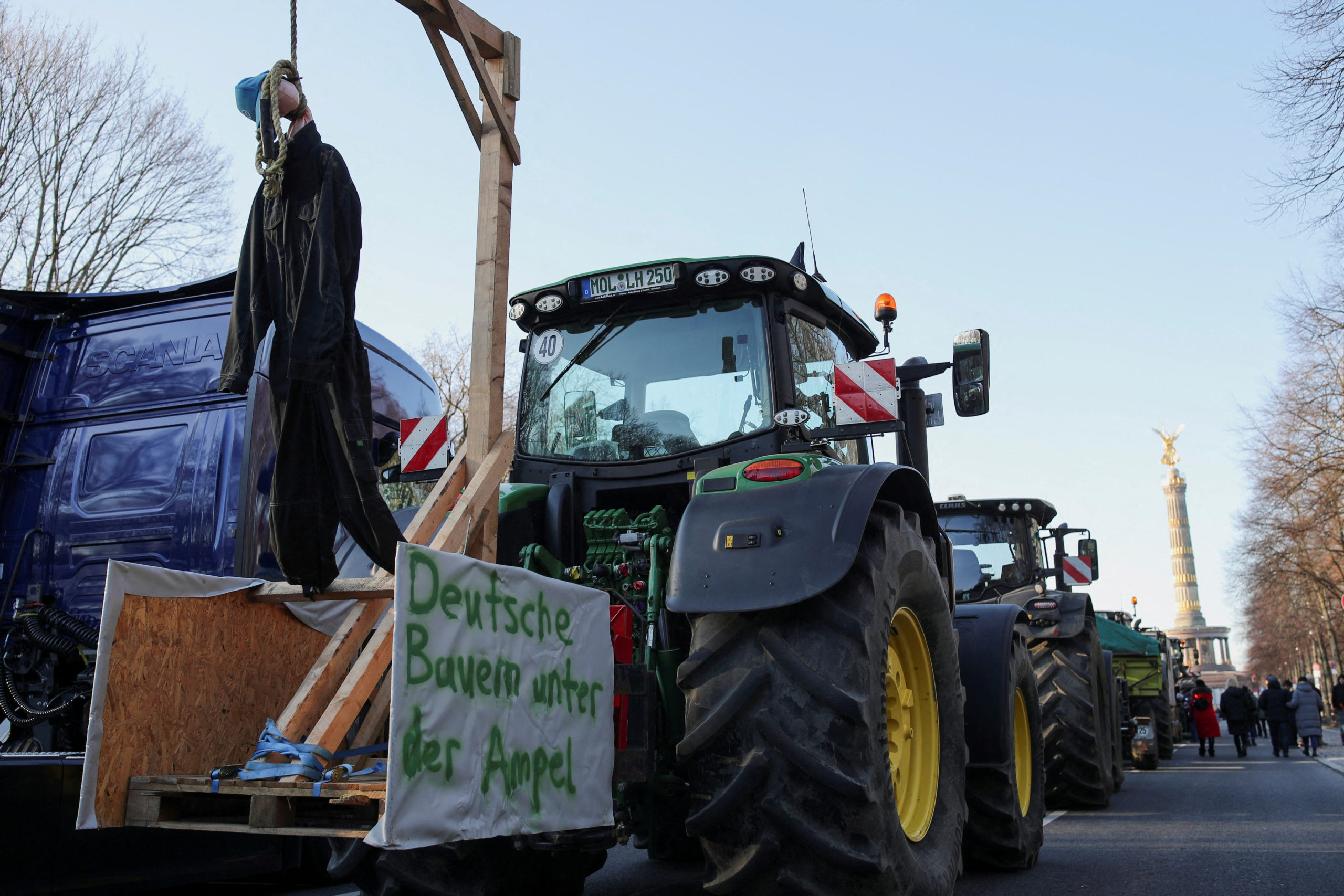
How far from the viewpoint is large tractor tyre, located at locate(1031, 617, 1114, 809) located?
9.11 metres

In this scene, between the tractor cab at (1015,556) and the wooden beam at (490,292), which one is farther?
the tractor cab at (1015,556)

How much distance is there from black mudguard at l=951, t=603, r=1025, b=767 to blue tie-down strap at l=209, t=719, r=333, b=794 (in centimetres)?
315

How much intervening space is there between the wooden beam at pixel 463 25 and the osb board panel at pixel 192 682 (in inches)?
88.3

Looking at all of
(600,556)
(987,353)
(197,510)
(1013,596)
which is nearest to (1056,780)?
(1013,596)

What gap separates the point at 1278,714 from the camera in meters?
20.9

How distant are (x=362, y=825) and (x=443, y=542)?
104 centimetres

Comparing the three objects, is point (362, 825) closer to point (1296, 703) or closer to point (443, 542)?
point (443, 542)

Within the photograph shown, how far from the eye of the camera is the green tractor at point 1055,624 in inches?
361

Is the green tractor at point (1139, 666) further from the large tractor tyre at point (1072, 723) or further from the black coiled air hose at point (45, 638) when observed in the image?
the black coiled air hose at point (45, 638)

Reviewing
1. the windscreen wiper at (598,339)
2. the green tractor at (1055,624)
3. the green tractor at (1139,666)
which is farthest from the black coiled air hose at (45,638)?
the green tractor at (1139,666)

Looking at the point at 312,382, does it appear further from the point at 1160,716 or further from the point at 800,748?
the point at 1160,716

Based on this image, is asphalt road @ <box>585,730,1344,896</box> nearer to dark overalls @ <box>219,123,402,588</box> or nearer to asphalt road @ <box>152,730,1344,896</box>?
asphalt road @ <box>152,730,1344,896</box>

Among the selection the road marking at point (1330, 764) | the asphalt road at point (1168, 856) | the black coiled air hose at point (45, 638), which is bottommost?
the road marking at point (1330, 764)

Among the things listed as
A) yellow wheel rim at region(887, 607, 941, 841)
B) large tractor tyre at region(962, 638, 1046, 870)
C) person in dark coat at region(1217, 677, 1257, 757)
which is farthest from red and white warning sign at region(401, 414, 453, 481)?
person in dark coat at region(1217, 677, 1257, 757)
